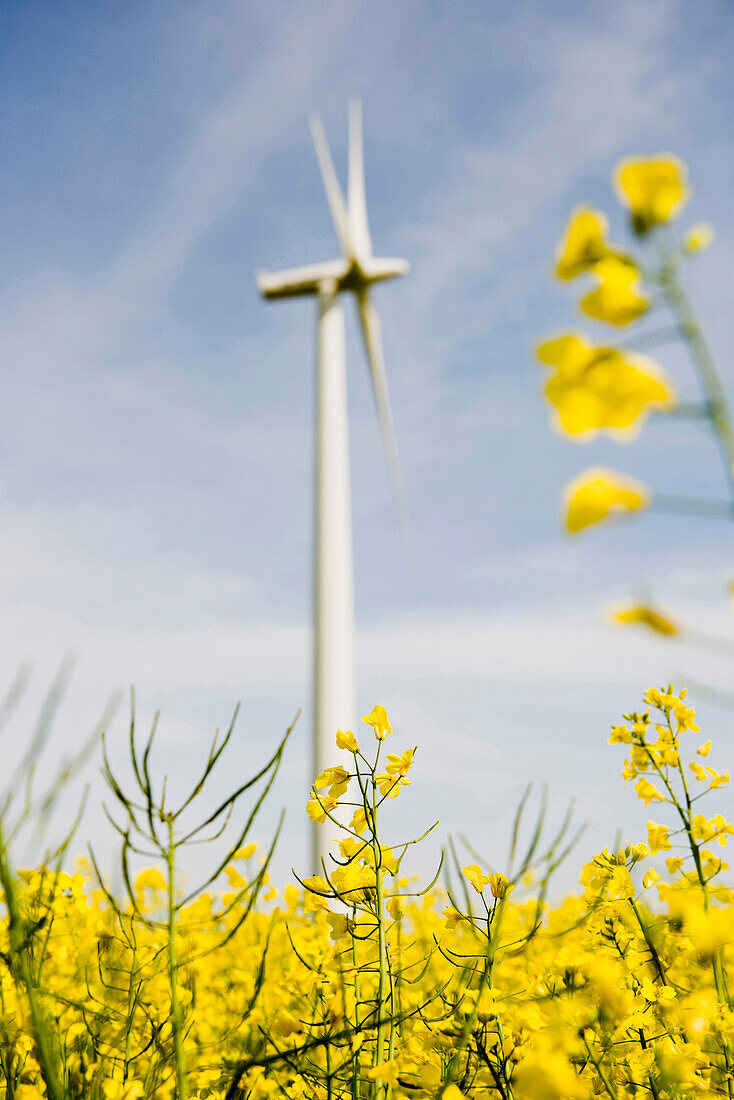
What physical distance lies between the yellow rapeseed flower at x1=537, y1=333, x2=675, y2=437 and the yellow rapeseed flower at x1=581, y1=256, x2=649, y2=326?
0.11 ft

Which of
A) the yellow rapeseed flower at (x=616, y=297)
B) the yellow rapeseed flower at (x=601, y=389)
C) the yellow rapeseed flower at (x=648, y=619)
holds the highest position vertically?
the yellow rapeseed flower at (x=616, y=297)

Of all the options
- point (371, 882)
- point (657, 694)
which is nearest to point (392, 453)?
point (657, 694)

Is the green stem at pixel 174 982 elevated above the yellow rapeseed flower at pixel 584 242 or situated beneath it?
situated beneath

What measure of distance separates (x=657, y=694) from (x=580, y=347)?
1.81m

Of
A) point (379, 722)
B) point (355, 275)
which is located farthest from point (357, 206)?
point (379, 722)

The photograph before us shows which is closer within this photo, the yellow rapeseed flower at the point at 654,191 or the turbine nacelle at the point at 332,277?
the yellow rapeseed flower at the point at 654,191

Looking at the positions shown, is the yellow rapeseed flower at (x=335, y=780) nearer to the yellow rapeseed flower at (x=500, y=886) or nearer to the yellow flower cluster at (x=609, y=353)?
the yellow rapeseed flower at (x=500, y=886)

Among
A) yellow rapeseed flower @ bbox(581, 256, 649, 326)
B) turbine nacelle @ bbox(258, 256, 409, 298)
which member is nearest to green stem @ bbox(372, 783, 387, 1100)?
yellow rapeseed flower @ bbox(581, 256, 649, 326)

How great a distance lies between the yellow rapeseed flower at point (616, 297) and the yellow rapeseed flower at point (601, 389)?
34 mm

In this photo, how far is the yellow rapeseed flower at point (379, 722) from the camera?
5.40 feet

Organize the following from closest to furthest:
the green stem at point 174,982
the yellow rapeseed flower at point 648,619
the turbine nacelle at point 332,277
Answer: the yellow rapeseed flower at point 648,619 → the green stem at point 174,982 → the turbine nacelle at point 332,277

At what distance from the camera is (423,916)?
17.5ft

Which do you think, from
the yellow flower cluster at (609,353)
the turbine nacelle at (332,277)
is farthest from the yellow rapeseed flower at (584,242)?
the turbine nacelle at (332,277)

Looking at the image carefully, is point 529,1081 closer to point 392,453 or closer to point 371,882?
point 371,882
